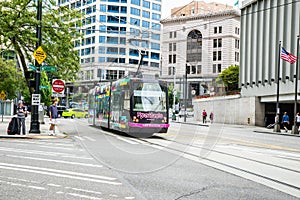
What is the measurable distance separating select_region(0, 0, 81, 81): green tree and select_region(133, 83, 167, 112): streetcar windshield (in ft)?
18.0

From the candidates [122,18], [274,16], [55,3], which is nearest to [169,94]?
[122,18]

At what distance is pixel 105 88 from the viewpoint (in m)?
27.7

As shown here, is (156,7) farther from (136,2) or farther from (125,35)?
(125,35)

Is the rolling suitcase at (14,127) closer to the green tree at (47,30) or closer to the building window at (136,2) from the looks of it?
the green tree at (47,30)

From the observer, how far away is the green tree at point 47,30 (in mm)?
23562

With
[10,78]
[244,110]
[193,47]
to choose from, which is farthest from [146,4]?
[244,110]

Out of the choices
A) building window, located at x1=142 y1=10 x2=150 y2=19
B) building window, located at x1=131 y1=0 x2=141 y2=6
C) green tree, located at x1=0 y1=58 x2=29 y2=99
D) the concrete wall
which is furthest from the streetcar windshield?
the concrete wall

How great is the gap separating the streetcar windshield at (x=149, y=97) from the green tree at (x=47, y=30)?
18.0 feet

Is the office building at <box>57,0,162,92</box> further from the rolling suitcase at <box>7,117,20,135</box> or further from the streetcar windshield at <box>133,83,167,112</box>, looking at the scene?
the rolling suitcase at <box>7,117,20,135</box>

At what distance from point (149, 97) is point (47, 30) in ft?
24.3

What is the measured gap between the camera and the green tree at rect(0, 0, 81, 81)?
23.6m

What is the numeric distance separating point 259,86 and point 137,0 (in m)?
37.7

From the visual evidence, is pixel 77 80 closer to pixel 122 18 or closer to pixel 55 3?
pixel 55 3

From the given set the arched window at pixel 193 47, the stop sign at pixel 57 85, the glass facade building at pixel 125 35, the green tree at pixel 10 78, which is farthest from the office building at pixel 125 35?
the green tree at pixel 10 78
